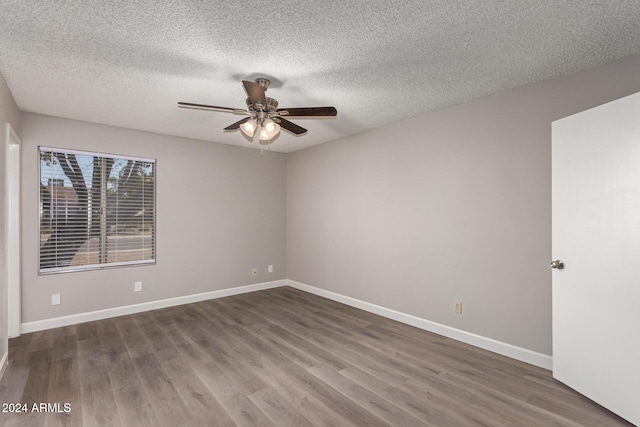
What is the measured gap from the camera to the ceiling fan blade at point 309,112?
247cm

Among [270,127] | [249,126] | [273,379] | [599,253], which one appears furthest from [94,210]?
[599,253]

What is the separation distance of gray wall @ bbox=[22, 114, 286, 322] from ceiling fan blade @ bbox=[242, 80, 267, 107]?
267 cm

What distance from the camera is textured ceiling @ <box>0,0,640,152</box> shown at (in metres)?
1.78

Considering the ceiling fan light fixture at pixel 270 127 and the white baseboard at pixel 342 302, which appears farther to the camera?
the white baseboard at pixel 342 302

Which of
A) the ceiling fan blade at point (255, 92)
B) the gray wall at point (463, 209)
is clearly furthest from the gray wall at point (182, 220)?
the ceiling fan blade at point (255, 92)

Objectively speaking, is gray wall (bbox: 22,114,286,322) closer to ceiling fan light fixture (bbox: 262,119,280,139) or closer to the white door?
ceiling fan light fixture (bbox: 262,119,280,139)

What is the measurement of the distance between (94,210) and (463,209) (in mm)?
4409

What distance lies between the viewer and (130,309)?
4.14 m

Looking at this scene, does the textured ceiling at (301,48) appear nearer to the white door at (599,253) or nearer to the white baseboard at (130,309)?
the white door at (599,253)

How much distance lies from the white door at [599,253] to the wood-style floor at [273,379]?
22 centimetres

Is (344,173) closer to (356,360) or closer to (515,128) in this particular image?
(515,128)

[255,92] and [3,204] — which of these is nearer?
[255,92]

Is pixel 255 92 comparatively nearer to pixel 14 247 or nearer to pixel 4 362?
pixel 4 362

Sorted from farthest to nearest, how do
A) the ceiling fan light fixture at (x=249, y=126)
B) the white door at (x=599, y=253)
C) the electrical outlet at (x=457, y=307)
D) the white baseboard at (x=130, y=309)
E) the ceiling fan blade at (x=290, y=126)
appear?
the white baseboard at (x=130, y=309), the electrical outlet at (x=457, y=307), the ceiling fan blade at (x=290, y=126), the ceiling fan light fixture at (x=249, y=126), the white door at (x=599, y=253)
